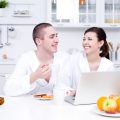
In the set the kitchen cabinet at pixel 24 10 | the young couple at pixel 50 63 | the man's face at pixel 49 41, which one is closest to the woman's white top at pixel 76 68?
the young couple at pixel 50 63

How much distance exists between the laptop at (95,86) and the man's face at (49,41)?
0.89 metres

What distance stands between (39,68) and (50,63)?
494mm

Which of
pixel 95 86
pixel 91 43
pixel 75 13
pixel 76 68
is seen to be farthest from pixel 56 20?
pixel 95 86

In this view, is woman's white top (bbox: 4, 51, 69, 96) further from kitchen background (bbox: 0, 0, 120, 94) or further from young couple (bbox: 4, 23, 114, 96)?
kitchen background (bbox: 0, 0, 120, 94)

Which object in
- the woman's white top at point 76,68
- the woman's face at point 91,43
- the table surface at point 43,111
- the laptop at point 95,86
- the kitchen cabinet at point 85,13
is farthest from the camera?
the kitchen cabinet at point 85,13

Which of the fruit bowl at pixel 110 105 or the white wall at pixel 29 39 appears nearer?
the fruit bowl at pixel 110 105

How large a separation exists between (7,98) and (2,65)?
220cm

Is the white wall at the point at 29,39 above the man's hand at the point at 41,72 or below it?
above

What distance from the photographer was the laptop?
1.63 meters

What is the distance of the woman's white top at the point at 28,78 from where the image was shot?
201 centimetres

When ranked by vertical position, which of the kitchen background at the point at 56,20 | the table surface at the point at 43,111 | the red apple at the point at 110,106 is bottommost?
the table surface at the point at 43,111

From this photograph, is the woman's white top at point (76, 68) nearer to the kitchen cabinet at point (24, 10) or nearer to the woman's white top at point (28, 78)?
the woman's white top at point (28, 78)

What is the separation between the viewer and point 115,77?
1.70 metres

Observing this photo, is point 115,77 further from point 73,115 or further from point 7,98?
point 7,98
